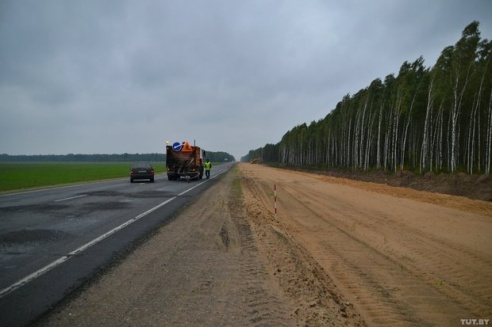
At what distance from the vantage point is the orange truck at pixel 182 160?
2967cm

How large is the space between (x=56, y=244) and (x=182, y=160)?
2315cm

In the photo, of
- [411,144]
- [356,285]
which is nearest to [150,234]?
[356,285]

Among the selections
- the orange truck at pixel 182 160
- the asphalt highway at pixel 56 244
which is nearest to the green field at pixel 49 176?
the orange truck at pixel 182 160

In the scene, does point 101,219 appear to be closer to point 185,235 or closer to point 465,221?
point 185,235

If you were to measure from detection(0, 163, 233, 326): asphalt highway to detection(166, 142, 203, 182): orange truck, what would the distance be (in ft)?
53.2

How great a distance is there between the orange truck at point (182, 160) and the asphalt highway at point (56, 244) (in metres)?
16.2

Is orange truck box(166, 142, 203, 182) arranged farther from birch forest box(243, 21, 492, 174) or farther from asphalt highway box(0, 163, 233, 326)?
birch forest box(243, 21, 492, 174)

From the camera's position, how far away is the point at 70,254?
6.37 metres

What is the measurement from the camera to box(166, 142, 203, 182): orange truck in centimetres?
2967

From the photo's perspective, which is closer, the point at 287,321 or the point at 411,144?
the point at 287,321

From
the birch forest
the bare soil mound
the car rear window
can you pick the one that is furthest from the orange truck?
the birch forest

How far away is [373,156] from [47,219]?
5578 cm

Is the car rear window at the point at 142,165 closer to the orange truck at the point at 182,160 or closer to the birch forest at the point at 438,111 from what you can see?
the orange truck at the point at 182,160

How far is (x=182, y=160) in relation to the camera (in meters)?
30.1
